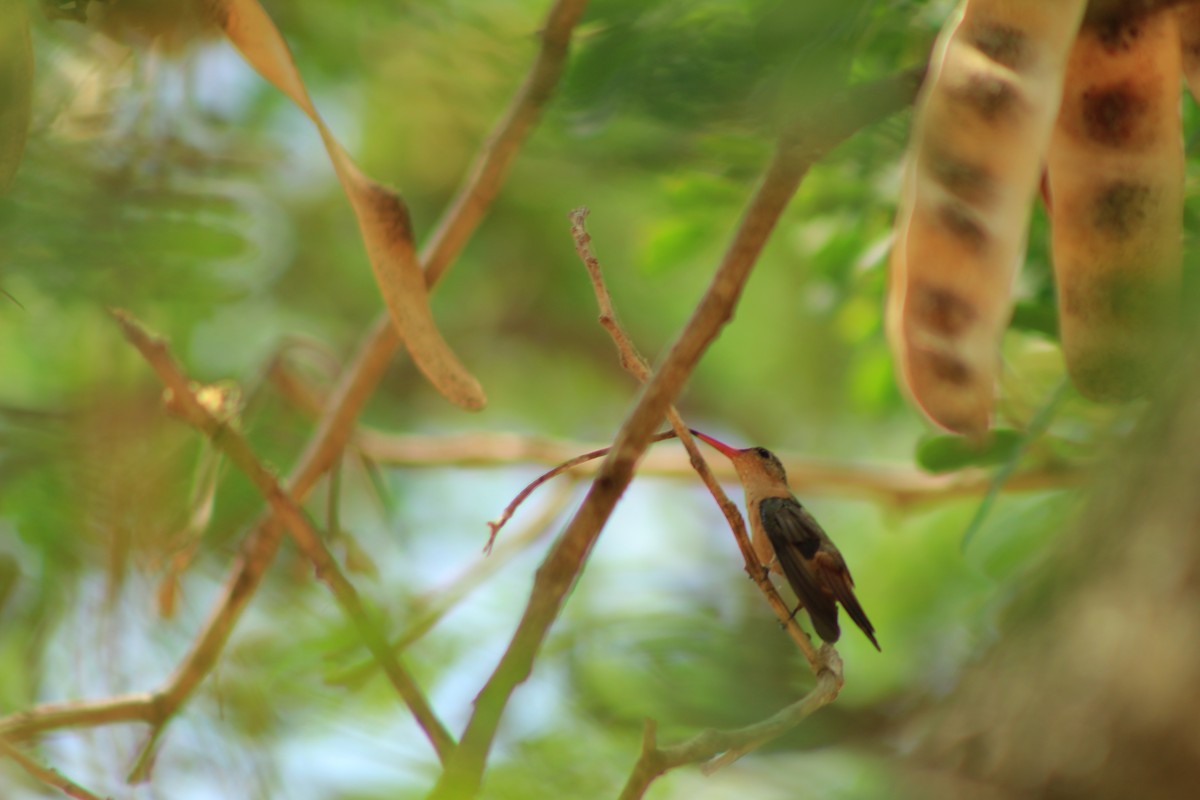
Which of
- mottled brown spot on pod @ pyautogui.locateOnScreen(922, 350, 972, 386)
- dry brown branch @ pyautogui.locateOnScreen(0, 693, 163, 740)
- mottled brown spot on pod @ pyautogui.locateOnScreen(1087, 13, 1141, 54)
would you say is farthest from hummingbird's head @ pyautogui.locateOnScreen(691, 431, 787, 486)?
dry brown branch @ pyautogui.locateOnScreen(0, 693, 163, 740)

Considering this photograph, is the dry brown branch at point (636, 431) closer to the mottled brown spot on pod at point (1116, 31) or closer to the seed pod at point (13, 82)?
the mottled brown spot on pod at point (1116, 31)

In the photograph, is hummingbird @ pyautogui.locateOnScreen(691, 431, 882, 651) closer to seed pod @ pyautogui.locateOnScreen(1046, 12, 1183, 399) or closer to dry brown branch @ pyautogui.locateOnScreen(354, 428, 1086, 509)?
seed pod @ pyautogui.locateOnScreen(1046, 12, 1183, 399)

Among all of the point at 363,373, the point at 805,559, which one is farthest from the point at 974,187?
the point at 363,373

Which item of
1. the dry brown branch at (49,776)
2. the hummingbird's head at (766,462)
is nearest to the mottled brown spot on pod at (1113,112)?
the hummingbird's head at (766,462)

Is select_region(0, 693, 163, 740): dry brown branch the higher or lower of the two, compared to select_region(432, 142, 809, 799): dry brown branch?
lower

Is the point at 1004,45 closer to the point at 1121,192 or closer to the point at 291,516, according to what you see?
the point at 1121,192
